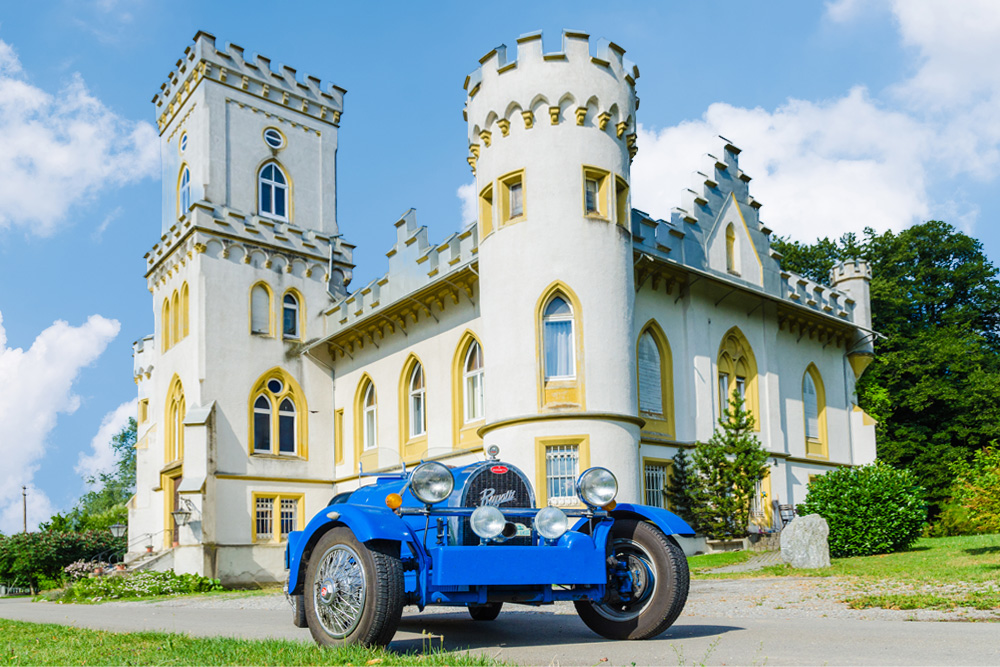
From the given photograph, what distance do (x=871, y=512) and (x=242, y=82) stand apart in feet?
69.1

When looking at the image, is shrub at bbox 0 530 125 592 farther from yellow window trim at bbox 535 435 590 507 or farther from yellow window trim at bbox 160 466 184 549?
yellow window trim at bbox 535 435 590 507

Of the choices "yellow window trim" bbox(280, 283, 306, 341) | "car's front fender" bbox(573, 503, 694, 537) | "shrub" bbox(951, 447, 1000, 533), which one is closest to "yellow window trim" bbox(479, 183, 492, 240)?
"yellow window trim" bbox(280, 283, 306, 341)

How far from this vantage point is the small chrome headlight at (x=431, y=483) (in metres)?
6.91

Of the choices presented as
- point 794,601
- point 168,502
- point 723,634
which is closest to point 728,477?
point 794,601

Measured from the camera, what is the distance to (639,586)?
7.50 meters

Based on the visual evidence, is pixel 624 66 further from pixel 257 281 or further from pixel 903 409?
pixel 903 409

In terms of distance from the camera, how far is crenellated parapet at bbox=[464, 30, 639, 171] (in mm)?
19812

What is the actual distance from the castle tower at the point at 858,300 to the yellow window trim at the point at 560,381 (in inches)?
A: 499

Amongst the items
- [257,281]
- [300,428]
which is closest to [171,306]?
[257,281]

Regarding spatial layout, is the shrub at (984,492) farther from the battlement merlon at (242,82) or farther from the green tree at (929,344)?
the battlement merlon at (242,82)

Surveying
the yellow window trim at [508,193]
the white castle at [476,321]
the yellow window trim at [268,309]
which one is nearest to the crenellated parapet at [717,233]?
the white castle at [476,321]

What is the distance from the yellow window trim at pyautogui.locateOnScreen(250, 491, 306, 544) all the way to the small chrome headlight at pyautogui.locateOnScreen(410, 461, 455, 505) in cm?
2021

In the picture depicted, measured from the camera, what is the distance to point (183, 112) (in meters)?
28.8

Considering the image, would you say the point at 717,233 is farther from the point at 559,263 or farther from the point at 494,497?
the point at 494,497
